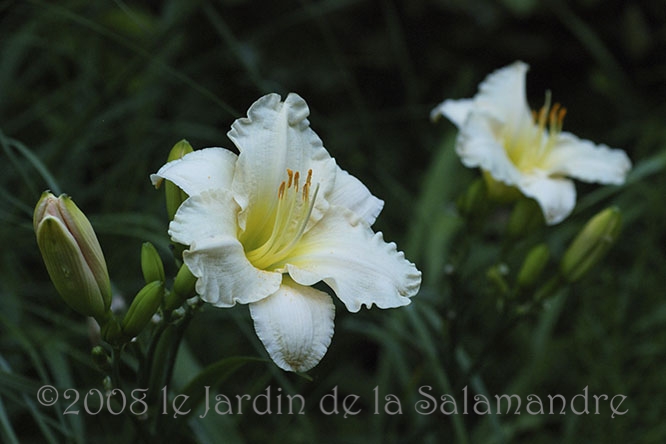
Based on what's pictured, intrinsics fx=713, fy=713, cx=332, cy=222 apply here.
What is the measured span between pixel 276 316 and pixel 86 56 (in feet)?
3.56

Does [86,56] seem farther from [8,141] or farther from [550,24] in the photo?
[550,24]

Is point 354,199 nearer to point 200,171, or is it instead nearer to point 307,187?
point 307,187

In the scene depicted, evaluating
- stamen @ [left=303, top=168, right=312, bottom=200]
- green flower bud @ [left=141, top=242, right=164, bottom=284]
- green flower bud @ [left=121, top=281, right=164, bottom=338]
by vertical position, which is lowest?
green flower bud @ [left=121, top=281, right=164, bottom=338]

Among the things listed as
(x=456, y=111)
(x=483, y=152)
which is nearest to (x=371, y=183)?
(x=456, y=111)

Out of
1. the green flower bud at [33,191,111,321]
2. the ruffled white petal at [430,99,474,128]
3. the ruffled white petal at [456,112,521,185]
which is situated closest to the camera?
the green flower bud at [33,191,111,321]

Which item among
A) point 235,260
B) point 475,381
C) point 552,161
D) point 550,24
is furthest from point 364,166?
point 550,24

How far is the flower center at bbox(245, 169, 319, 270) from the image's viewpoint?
0.67m

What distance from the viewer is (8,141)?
33.7 inches

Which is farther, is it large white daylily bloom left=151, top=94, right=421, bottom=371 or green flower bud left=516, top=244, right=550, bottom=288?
green flower bud left=516, top=244, right=550, bottom=288

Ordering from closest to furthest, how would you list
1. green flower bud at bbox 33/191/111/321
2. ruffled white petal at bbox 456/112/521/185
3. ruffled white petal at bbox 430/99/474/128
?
green flower bud at bbox 33/191/111/321 < ruffled white petal at bbox 456/112/521/185 < ruffled white petal at bbox 430/99/474/128

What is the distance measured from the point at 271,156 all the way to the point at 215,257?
0.46 feet

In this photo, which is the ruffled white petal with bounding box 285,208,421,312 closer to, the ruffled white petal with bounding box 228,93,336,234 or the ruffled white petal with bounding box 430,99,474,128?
the ruffled white petal with bounding box 228,93,336,234

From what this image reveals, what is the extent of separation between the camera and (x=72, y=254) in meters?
0.59

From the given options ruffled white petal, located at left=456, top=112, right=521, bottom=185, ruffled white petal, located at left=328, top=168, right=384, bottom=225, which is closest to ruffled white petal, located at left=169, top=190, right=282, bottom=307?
ruffled white petal, located at left=328, top=168, right=384, bottom=225
